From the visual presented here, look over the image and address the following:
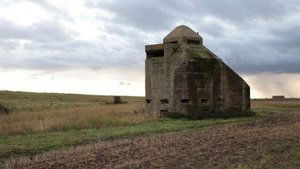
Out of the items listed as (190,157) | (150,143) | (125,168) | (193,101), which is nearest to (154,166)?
(125,168)

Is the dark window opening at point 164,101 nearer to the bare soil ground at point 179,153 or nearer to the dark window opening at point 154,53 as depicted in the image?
the dark window opening at point 154,53

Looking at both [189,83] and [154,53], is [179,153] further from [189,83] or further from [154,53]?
[154,53]

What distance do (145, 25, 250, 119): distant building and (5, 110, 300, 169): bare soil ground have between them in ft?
36.3

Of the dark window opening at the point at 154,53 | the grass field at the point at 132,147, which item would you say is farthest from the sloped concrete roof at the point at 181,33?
the grass field at the point at 132,147

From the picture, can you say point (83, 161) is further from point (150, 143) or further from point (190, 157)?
point (150, 143)

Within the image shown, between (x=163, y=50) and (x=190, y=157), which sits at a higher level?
(x=163, y=50)

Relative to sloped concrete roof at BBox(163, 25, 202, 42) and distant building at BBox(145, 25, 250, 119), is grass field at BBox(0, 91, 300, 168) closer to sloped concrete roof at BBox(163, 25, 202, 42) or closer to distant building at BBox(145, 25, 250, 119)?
distant building at BBox(145, 25, 250, 119)

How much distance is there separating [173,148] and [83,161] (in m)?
2.98

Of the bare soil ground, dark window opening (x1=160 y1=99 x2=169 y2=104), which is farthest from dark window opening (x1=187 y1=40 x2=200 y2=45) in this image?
the bare soil ground

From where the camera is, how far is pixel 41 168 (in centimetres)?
1088

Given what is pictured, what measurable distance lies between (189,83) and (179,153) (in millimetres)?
15107

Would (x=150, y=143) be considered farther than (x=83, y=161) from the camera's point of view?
Yes

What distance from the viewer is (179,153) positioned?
1259 centimetres

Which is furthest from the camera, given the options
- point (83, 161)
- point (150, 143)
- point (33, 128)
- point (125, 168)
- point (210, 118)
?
point (210, 118)
